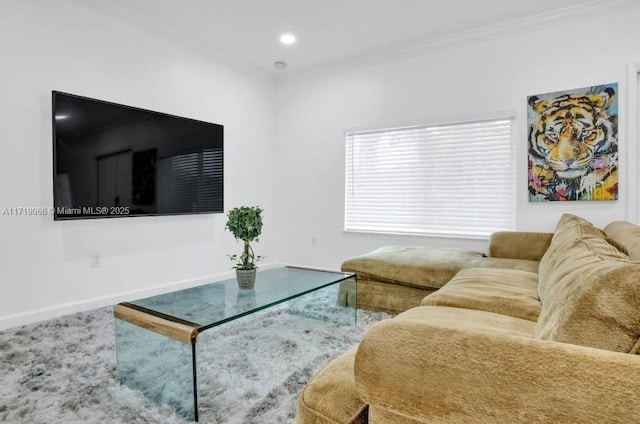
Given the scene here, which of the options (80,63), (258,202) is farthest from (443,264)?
(80,63)

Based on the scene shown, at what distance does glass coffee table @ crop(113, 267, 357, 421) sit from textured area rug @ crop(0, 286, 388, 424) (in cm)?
7

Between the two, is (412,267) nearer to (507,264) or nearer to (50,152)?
(507,264)

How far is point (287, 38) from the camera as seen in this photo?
12.4 ft

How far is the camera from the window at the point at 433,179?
11.9 ft

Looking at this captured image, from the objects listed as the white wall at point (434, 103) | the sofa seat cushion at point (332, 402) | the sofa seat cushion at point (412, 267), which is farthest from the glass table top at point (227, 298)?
the white wall at point (434, 103)

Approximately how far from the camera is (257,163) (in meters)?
4.73

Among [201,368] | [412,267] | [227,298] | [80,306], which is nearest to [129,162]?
[80,306]

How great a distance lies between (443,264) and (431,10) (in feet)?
7.30

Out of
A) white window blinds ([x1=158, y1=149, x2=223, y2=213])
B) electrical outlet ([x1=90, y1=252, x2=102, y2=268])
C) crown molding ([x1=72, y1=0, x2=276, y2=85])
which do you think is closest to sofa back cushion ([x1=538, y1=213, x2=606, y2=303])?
white window blinds ([x1=158, y1=149, x2=223, y2=213])

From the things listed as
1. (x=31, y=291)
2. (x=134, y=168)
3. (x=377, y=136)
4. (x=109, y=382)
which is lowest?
(x=109, y=382)

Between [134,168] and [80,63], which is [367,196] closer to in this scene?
[134,168]

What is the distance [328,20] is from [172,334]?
9.95 feet

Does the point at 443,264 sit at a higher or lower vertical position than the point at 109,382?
higher

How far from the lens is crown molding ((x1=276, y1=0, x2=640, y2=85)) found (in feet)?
10.2
